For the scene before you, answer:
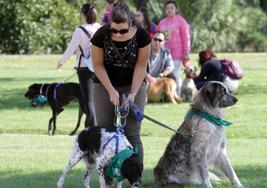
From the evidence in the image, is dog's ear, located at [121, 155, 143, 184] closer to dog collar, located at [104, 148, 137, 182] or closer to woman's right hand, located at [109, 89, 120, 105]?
dog collar, located at [104, 148, 137, 182]

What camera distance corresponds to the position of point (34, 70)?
31.2 metres

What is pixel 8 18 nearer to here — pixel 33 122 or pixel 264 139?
pixel 33 122

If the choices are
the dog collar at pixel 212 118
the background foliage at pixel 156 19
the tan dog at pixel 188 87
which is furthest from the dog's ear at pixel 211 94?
the background foliage at pixel 156 19

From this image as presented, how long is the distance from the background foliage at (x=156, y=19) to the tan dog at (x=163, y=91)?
11.7m

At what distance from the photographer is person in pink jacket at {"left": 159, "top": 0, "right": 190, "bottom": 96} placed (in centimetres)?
1825

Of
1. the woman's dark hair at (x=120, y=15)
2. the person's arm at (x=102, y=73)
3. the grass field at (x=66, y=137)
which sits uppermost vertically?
the woman's dark hair at (x=120, y=15)

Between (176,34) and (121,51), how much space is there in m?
10.5

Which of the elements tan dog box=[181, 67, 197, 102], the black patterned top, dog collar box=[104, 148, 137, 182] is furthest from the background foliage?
dog collar box=[104, 148, 137, 182]

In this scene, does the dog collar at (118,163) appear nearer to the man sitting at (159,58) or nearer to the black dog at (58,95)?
the black dog at (58,95)

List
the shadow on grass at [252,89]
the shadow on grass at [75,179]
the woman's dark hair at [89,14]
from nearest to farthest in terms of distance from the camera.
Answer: the shadow on grass at [75,179] < the woman's dark hair at [89,14] < the shadow on grass at [252,89]

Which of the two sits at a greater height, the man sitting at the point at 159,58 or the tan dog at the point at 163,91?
the man sitting at the point at 159,58

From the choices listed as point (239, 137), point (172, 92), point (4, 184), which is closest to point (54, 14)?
point (172, 92)

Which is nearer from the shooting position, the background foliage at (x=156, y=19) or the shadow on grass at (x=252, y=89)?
the shadow on grass at (x=252, y=89)

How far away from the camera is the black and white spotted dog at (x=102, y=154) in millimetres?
7547
